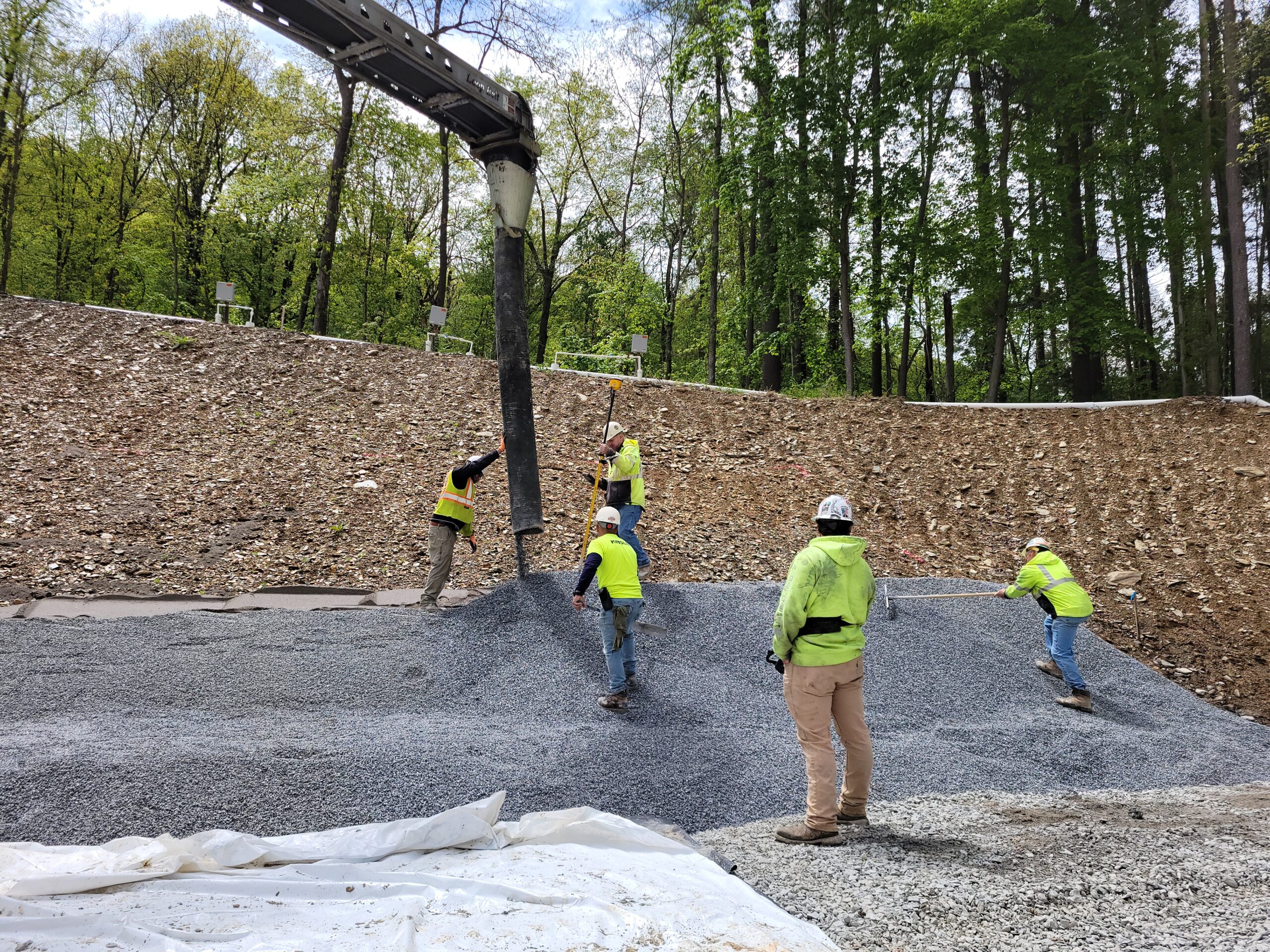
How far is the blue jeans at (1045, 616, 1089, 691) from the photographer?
6793 millimetres

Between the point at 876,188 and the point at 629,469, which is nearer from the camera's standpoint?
the point at 629,469

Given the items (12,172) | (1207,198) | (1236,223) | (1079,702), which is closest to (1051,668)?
(1079,702)

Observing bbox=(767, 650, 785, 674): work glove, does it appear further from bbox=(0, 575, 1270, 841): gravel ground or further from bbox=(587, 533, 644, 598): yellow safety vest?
bbox=(587, 533, 644, 598): yellow safety vest

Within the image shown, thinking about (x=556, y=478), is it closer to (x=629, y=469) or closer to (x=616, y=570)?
(x=629, y=469)

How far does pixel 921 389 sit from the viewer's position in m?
34.7

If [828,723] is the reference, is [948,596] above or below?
above

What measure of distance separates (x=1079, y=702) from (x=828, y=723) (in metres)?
3.92

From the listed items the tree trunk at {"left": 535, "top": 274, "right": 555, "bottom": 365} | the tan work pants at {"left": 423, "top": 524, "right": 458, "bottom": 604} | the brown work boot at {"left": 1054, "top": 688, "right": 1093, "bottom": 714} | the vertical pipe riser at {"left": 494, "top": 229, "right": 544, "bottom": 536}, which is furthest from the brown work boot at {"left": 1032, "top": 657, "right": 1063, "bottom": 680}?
the tree trunk at {"left": 535, "top": 274, "right": 555, "bottom": 365}

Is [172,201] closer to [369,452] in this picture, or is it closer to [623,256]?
[623,256]

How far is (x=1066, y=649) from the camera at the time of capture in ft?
22.6

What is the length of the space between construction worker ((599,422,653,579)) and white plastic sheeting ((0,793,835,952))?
15.4 ft

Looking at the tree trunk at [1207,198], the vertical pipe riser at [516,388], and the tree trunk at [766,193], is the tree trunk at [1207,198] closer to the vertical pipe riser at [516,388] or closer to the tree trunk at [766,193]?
the tree trunk at [766,193]

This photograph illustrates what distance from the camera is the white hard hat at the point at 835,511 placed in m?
4.26

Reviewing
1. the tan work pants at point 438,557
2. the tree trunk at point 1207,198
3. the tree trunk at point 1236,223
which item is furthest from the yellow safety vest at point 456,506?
the tree trunk at point 1207,198
